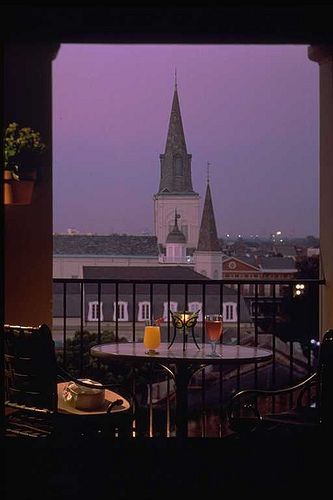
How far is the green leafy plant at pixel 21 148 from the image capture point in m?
4.56

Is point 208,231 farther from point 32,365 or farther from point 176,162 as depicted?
point 32,365

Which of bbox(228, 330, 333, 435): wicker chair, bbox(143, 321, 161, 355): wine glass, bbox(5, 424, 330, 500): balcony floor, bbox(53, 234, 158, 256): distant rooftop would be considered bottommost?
bbox(5, 424, 330, 500): balcony floor

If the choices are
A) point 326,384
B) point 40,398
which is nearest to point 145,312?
point 40,398

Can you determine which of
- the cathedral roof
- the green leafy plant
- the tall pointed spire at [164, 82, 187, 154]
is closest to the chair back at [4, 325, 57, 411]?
the green leafy plant

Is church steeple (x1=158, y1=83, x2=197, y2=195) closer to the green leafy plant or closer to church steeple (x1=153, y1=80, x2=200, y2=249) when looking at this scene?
church steeple (x1=153, y1=80, x2=200, y2=249)

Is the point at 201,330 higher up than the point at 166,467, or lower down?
higher up

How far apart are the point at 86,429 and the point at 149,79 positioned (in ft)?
16.4

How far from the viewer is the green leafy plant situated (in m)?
4.56

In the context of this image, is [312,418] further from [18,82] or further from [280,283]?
[18,82]

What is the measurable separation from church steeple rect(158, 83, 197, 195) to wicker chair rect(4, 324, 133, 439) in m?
3.08

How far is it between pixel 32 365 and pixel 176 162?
3444mm

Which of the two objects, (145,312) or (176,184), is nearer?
(176,184)

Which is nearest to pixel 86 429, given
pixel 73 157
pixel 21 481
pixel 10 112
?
pixel 21 481

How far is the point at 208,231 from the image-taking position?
21.6 feet
